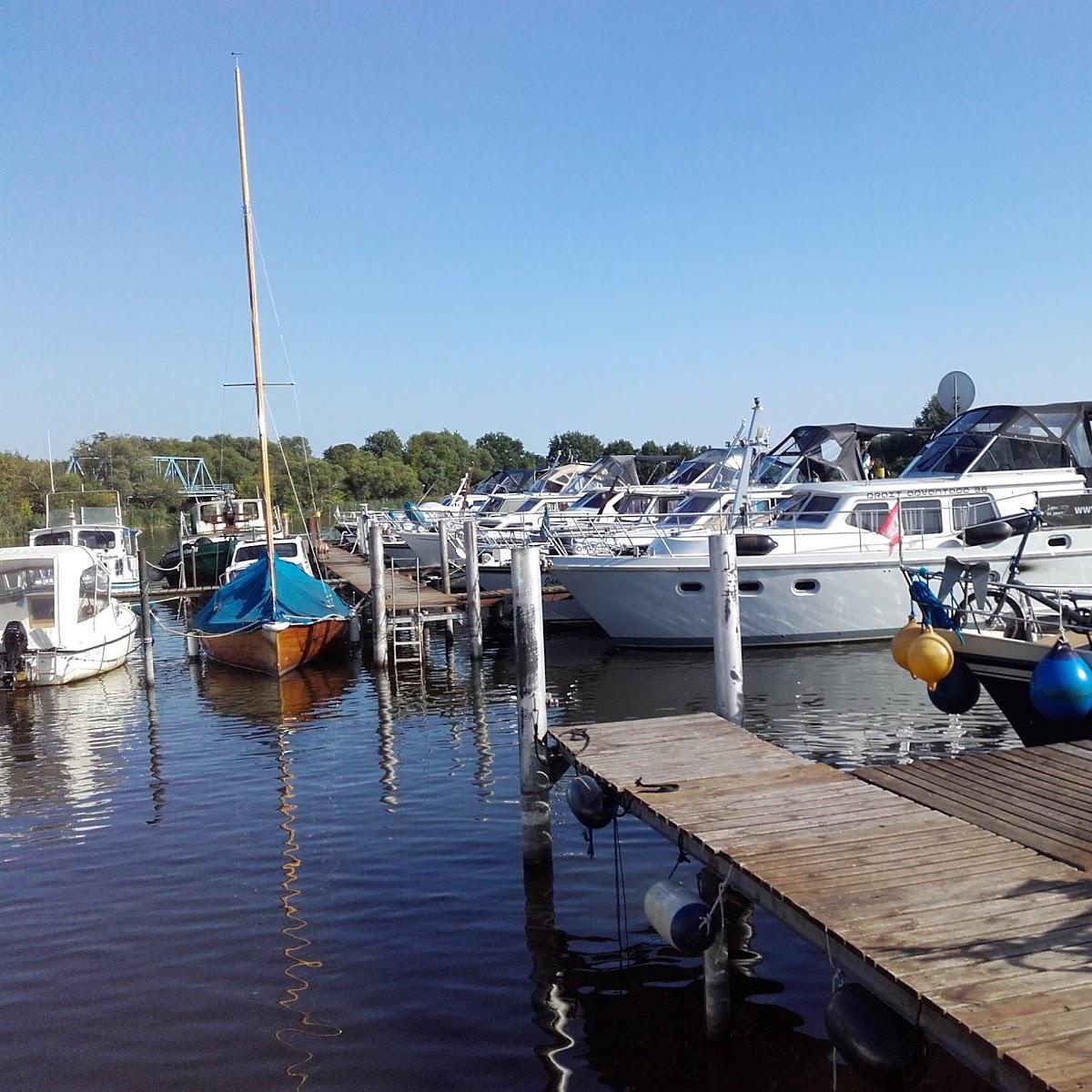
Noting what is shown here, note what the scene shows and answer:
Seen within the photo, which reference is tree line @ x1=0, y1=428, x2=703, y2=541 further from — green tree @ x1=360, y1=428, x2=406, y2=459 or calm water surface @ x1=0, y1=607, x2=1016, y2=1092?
calm water surface @ x1=0, y1=607, x2=1016, y2=1092

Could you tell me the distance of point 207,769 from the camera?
43.0ft

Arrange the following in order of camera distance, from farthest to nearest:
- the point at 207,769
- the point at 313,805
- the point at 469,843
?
the point at 207,769 < the point at 313,805 < the point at 469,843

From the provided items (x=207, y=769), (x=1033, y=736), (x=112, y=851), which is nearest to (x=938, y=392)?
(x=1033, y=736)

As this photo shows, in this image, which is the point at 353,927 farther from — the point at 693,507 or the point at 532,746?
the point at 693,507

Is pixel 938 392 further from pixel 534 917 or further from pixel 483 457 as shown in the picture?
pixel 483 457

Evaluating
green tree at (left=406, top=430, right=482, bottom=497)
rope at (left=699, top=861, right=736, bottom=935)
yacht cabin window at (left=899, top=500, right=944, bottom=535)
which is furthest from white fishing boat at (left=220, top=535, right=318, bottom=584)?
green tree at (left=406, top=430, right=482, bottom=497)

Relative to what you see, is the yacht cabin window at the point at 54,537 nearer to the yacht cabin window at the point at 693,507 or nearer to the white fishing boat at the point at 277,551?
the white fishing boat at the point at 277,551

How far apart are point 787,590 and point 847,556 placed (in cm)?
128

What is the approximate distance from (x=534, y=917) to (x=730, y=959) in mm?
1592

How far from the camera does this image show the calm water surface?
20.7 ft

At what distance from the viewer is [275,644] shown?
19594 millimetres

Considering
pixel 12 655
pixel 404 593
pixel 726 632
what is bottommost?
pixel 12 655

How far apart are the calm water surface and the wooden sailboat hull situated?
406 cm

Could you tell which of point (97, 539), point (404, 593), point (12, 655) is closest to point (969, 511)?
point (404, 593)
